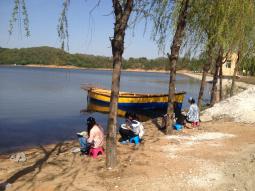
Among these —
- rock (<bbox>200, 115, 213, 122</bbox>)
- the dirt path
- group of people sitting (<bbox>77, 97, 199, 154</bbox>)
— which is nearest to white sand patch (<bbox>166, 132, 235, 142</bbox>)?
the dirt path

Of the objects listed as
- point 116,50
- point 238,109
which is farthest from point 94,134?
point 238,109

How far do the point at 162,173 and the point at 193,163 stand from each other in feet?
3.45

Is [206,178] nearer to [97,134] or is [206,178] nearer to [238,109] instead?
[97,134]

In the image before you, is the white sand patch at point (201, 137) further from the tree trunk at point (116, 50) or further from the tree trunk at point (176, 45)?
the tree trunk at point (116, 50)

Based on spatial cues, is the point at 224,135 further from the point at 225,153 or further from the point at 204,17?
the point at 204,17

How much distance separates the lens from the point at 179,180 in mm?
8008

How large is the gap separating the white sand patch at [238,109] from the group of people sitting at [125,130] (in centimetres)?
249

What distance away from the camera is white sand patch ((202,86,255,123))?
16.2 m

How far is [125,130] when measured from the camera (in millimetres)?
12281

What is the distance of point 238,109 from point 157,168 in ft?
29.9

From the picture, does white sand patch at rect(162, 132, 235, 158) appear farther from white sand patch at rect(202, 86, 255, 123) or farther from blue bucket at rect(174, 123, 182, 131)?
white sand patch at rect(202, 86, 255, 123)

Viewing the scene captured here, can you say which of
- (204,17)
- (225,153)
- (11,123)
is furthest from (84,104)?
(225,153)

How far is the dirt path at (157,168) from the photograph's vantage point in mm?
7855

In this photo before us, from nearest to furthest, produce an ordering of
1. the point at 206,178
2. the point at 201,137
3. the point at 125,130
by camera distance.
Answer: the point at 206,178 < the point at 125,130 < the point at 201,137
